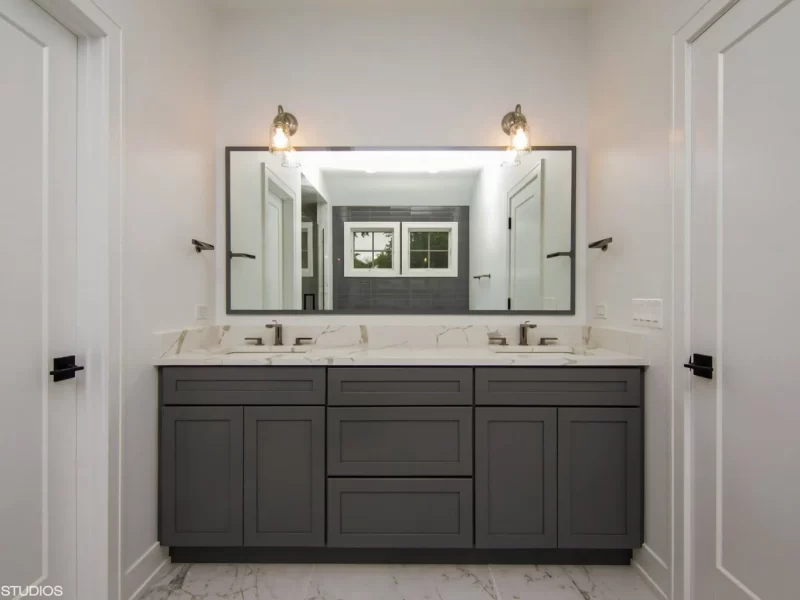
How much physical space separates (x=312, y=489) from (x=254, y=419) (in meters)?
0.40

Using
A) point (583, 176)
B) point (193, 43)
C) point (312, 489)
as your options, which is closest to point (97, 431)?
point (312, 489)

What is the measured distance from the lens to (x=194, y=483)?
1783 millimetres

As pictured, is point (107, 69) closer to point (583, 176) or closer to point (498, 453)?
point (498, 453)

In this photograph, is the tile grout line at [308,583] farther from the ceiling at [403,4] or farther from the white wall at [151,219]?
the ceiling at [403,4]

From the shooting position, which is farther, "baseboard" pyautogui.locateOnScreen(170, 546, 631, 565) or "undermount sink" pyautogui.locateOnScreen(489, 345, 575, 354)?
"undermount sink" pyautogui.locateOnScreen(489, 345, 575, 354)

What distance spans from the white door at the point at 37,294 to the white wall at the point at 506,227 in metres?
1.85

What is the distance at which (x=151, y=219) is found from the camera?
5.71 ft

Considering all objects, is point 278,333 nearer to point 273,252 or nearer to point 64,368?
point 273,252

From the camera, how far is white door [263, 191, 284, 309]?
2.37m

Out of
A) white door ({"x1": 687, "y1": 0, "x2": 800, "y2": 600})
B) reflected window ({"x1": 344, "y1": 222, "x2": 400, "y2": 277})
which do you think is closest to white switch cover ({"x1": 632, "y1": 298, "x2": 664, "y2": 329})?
white door ({"x1": 687, "y1": 0, "x2": 800, "y2": 600})

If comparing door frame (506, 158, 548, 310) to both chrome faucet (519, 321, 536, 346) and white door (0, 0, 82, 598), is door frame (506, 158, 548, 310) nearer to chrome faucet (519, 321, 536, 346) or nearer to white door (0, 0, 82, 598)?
chrome faucet (519, 321, 536, 346)

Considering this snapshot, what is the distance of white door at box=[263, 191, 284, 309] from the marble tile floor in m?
1.32

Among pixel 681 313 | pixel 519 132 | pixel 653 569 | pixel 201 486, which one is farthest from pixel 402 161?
pixel 653 569

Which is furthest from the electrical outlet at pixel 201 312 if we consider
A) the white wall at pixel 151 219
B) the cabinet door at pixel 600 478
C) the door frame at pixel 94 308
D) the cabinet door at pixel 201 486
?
the cabinet door at pixel 600 478
